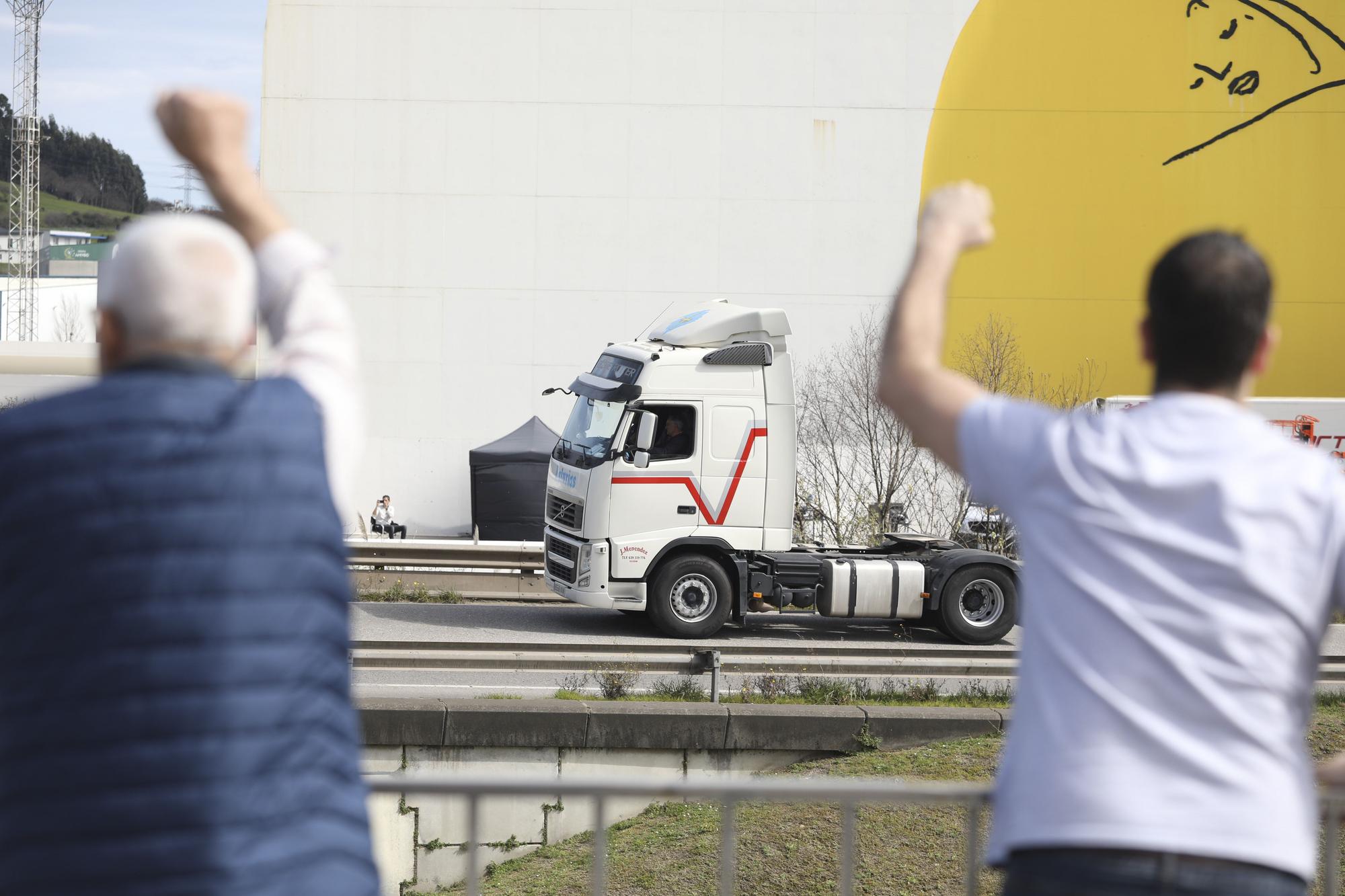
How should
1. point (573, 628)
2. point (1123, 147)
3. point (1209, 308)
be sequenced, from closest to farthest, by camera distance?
1. point (1209, 308)
2. point (573, 628)
3. point (1123, 147)

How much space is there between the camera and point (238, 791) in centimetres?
154

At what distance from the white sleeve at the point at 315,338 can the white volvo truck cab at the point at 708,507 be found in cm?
1356

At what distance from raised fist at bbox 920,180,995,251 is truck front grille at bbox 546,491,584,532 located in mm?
13906

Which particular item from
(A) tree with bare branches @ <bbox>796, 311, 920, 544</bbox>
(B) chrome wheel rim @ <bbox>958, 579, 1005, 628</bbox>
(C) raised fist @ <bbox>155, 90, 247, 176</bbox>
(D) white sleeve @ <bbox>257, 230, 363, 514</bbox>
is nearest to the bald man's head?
(D) white sleeve @ <bbox>257, 230, 363, 514</bbox>

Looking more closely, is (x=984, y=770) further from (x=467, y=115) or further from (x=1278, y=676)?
(x=467, y=115)

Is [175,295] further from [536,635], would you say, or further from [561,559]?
[561,559]

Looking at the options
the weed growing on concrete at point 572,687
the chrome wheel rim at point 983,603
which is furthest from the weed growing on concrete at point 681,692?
the chrome wheel rim at point 983,603

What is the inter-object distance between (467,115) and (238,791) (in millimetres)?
Answer: 30495

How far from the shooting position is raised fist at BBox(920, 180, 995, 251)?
203cm

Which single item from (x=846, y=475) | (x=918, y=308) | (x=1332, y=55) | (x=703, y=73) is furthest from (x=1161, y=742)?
(x=1332, y=55)

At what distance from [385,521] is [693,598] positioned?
1383cm

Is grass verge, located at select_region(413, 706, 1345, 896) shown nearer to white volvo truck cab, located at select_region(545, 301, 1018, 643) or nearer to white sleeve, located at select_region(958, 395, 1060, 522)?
white volvo truck cab, located at select_region(545, 301, 1018, 643)

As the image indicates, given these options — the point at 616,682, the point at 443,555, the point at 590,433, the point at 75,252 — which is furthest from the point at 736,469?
the point at 75,252

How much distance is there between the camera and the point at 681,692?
1204 cm
